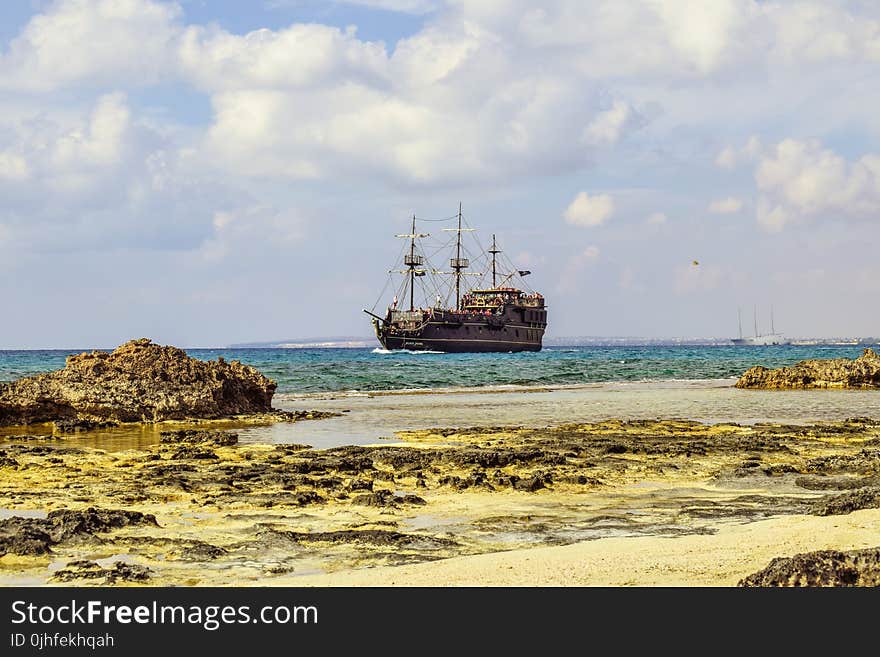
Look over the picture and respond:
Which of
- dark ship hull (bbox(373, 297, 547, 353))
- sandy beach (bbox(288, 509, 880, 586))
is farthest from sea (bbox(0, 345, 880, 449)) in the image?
dark ship hull (bbox(373, 297, 547, 353))

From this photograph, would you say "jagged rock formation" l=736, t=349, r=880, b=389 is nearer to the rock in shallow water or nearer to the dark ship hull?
the rock in shallow water

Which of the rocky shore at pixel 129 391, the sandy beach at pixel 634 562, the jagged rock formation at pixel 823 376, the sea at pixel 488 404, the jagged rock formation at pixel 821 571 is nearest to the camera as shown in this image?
the jagged rock formation at pixel 821 571

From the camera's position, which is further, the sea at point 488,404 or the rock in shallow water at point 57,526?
the sea at point 488,404

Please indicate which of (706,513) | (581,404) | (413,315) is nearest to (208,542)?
(706,513)

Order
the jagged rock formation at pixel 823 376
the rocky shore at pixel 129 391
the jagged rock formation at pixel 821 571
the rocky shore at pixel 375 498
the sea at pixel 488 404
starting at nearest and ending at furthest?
the jagged rock formation at pixel 821 571 < the rocky shore at pixel 375 498 < the sea at pixel 488 404 < the rocky shore at pixel 129 391 < the jagged rock formation at pixel 823 376

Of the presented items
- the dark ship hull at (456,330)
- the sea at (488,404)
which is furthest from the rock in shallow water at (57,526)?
the dark ship hull at (456,330)

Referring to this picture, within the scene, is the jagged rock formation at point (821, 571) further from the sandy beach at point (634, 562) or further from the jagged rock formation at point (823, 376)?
the jagged rock formation at point (823, 376)

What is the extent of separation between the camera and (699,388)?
1647 inches

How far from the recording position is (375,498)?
1062 cm

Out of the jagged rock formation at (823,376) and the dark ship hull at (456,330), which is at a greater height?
the dark ship hull at (456,330)

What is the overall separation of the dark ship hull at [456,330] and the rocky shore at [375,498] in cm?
10841

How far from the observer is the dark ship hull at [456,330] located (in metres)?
127

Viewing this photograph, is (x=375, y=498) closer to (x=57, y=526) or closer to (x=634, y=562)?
(x=57, y=526)

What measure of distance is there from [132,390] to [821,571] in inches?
757
